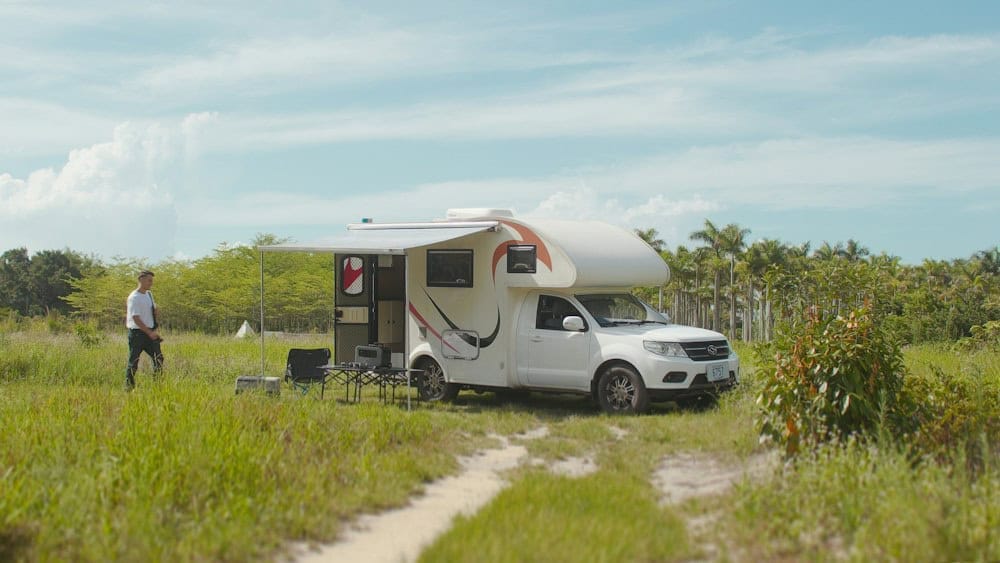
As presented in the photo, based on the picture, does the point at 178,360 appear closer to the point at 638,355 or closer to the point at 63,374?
the point at 63,374

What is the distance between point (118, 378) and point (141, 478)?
32.1ft

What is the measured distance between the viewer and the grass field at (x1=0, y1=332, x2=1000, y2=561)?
20.8 ft

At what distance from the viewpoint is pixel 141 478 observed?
7531 mm

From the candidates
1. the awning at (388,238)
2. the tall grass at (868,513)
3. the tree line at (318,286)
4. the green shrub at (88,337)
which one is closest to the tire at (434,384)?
the awning at (388,238)

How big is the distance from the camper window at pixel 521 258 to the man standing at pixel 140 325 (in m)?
5.63

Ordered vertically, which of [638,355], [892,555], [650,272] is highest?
[650,272]

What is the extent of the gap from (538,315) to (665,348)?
1966 millimetres

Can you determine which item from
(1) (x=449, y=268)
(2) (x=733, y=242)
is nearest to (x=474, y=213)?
(1) (x=449, y=268)

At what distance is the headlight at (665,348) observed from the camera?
12938mm

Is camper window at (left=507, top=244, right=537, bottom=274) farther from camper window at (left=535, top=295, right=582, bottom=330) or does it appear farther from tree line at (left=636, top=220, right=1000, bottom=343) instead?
tree line at (left=636, top=220, right=1000, bottom=343)

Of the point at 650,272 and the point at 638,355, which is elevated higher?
the point at 650,272

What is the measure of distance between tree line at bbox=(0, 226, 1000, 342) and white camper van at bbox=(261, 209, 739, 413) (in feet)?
78.2

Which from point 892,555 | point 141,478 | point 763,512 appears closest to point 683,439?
point 763,512

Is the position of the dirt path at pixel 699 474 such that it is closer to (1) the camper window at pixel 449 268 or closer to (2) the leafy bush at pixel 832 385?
(2) the leafy bush at pixel 832 385
